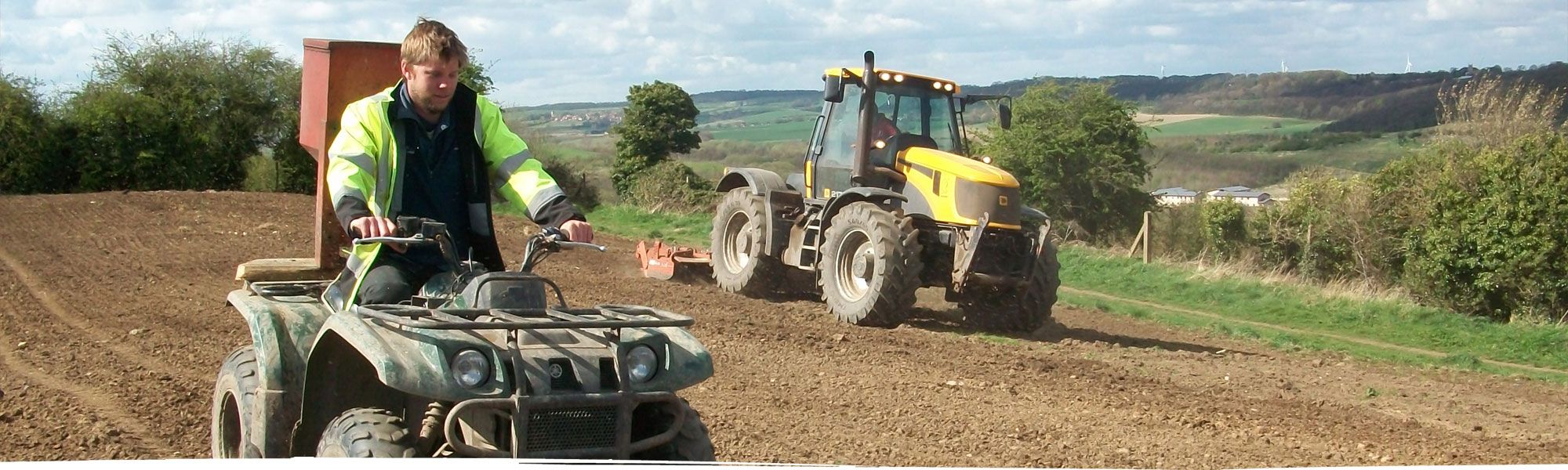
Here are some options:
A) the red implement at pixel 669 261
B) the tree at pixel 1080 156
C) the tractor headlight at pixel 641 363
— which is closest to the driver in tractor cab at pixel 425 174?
the tractor headlight at pixel 641 363

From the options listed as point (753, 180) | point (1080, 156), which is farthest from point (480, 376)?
point (1080, 156)

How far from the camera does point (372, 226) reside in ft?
13.2

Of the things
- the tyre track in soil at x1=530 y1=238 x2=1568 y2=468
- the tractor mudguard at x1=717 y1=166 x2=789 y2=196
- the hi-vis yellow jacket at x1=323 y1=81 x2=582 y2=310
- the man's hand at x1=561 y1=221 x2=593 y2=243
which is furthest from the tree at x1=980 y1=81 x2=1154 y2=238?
the man's hand at x1=561 y1=221 x2=593 y2=243

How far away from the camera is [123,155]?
2648 centimetres

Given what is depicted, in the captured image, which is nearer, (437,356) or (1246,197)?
(437,356)

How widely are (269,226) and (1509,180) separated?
16.4m

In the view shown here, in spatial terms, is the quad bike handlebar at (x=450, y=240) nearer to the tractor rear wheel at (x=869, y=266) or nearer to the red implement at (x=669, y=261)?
the tractor rear wheel at (x=869, y=266)

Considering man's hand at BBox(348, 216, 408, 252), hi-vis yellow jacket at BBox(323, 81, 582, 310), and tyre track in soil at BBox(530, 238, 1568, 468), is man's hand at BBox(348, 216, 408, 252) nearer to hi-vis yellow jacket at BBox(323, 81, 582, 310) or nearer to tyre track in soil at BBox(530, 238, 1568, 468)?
hi-vis yellow jacket at BBox(323, 81, 582, 310)

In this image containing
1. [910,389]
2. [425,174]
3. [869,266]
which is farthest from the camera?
[869,266]

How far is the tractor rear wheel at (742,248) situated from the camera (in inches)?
530

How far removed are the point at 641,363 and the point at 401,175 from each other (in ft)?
3.68

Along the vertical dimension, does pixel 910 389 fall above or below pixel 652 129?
below

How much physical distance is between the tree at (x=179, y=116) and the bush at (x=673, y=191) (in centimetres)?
719

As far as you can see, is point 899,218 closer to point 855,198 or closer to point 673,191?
point 855,198
